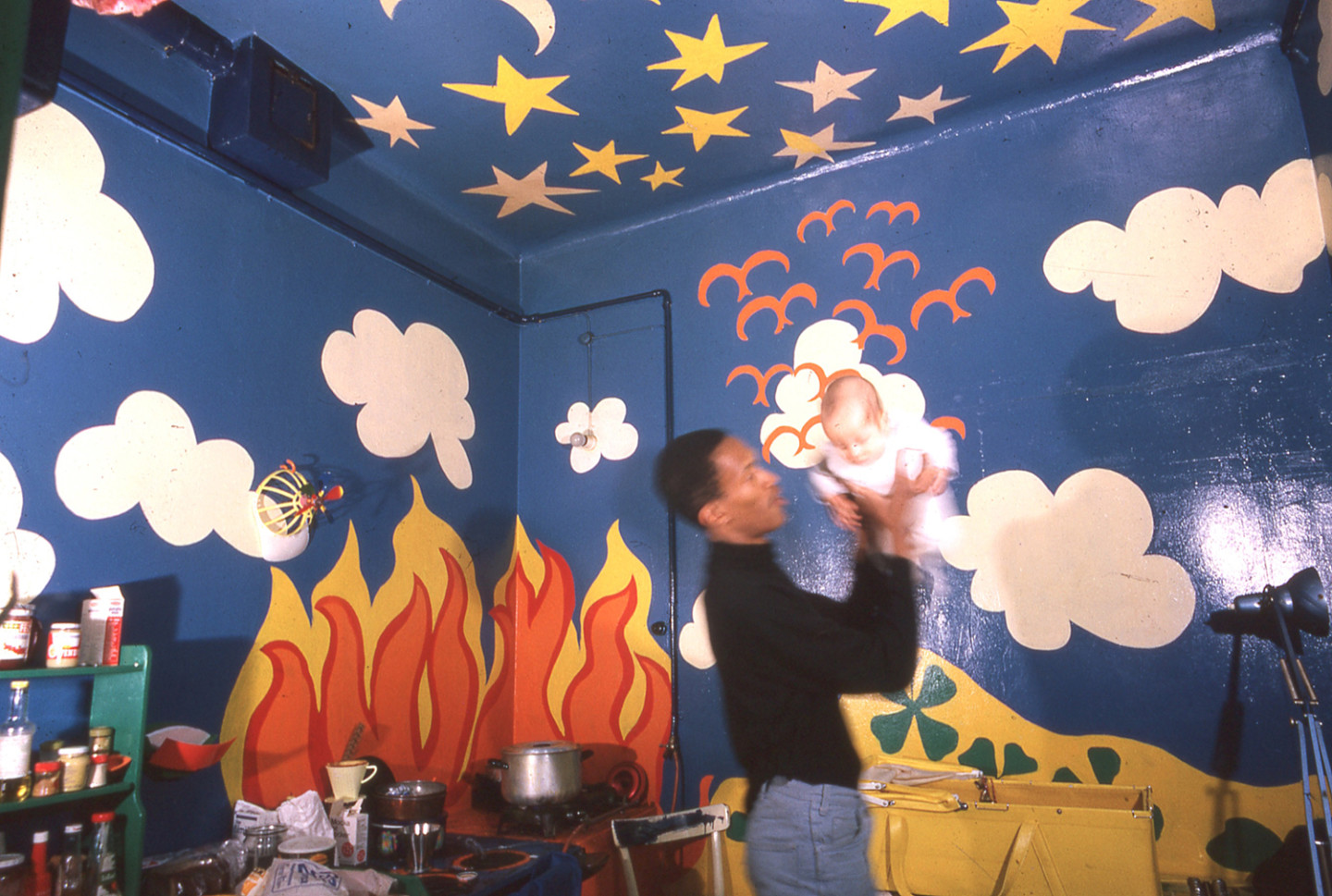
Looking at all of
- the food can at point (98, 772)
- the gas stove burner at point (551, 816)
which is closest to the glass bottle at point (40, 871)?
the food can at point (98, 772)

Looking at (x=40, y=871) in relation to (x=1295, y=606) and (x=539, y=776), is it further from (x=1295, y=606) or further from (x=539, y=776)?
(x=1295, y=606)

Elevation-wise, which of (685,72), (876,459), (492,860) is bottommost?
(492,860)

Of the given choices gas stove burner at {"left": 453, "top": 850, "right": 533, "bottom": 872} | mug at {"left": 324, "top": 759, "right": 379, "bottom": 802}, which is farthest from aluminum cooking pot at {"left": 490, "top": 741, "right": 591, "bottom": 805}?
mug at {"left": 324, "top": 759, "right": 379, "bottom": 802}

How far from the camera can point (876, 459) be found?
3.12 meters

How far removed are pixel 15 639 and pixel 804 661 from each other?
1.84 metres

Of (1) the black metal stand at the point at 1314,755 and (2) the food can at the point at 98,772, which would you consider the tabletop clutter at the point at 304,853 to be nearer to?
(2) the food can at the point at 98,772

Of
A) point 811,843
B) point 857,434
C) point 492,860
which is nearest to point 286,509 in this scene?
point 492,860

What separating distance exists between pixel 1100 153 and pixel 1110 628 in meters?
1.72

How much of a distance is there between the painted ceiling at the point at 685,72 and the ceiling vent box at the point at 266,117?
0.07 m

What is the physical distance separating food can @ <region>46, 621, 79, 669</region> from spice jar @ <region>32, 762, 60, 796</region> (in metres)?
0.22

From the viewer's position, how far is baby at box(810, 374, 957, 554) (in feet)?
9.70

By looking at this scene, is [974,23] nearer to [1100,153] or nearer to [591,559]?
[1100,153]

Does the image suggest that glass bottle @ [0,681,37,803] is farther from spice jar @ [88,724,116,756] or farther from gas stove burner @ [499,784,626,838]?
gas stove burner @ [499,784,626,838]

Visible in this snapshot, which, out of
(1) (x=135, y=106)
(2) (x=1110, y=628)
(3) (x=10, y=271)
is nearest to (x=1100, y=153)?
(2) (x=1110, y=628)
